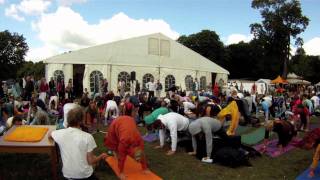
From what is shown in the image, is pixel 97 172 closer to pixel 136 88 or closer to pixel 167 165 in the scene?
pixel 167 165

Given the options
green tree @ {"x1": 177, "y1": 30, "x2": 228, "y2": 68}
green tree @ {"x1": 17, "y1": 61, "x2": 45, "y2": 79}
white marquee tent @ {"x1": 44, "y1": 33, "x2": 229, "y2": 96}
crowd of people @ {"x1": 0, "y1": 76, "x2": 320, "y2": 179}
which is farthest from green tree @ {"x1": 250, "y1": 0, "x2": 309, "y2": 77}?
green tree @ {"x1": 17, "y1": 61, "x2": 45, "y2": 79}

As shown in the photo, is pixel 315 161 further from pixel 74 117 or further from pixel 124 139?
pixel 74 117

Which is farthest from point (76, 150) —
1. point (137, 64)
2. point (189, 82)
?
point (189, 82)

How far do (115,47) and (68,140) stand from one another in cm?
1932

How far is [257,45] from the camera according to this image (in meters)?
47.1

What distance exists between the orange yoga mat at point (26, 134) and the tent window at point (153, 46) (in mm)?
17947

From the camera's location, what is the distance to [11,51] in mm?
62781

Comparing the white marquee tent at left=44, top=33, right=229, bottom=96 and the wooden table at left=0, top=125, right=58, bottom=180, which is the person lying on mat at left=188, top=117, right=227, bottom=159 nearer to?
the wooden table at left=0, top=125, right=58, bottom=180

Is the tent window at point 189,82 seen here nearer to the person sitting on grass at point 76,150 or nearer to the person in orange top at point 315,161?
the person in orange top at point 315,161

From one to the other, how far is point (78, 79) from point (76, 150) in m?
19.3

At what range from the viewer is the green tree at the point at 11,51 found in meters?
59.7

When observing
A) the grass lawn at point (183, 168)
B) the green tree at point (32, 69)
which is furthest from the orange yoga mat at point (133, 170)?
the green tree at point (32, 69)

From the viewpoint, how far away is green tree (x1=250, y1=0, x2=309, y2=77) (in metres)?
42.4

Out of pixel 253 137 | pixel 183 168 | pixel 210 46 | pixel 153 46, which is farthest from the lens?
pixel 210 46
